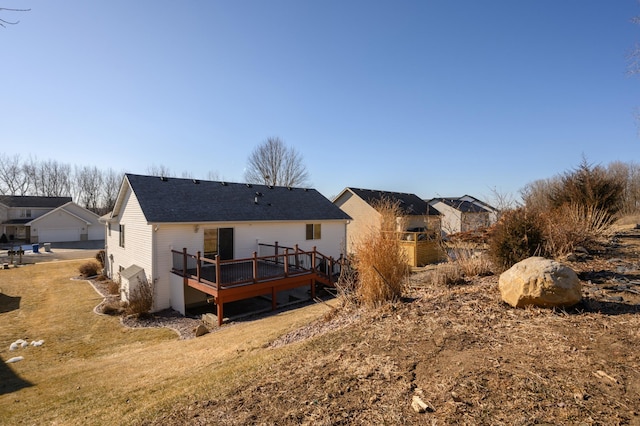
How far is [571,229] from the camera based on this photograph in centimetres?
866

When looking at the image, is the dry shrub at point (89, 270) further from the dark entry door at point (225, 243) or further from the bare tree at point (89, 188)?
the bare tree at point (89, 188)

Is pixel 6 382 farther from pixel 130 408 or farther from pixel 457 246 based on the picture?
pixel 457 246

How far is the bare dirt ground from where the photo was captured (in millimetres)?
2775

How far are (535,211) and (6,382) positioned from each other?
12883 millimetres

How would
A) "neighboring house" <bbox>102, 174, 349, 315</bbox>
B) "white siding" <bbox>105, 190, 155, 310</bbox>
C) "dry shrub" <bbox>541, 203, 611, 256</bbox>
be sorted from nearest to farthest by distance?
1. "dry shrub" <bbox>541, 203, 611, 256</bbox>
2. "neighboring house" <bbox>102, 174, 349, 315</bbox>
3. "white siding" <bbox>105, 190, 155, 310</bbox>

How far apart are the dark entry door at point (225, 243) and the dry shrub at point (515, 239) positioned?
1135cm

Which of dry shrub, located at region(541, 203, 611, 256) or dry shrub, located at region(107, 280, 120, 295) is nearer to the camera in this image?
dry shrub, located at region(541, 203, 611, 256)

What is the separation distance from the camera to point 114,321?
40.1 ft

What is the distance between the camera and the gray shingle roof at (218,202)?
13883 millimetres

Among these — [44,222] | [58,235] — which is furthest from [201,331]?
[58,235]

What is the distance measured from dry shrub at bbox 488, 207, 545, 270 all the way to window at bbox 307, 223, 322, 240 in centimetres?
1208

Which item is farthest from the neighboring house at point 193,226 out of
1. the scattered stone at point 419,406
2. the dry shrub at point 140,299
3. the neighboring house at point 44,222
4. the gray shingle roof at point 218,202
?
the neighboring house at point 44,222

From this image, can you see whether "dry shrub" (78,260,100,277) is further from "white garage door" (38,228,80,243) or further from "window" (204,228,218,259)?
"white garage door" (38,228,80,243)

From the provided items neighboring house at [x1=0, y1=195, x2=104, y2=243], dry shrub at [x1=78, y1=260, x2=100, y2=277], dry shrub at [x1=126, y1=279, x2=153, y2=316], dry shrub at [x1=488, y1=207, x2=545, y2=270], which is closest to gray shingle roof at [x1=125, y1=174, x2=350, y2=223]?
dry shrub at [x1=126, y1=279, x2=153, y2=316]
